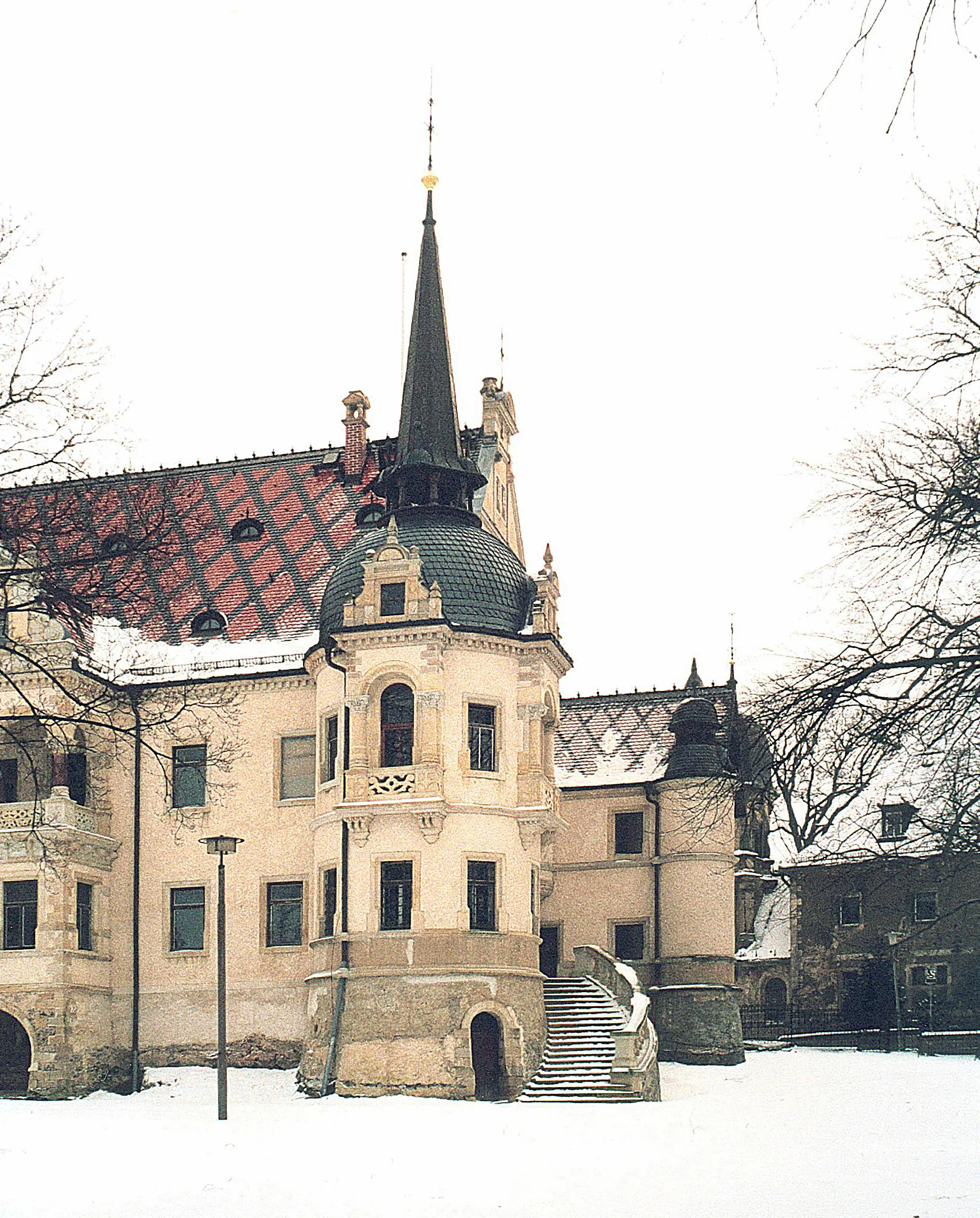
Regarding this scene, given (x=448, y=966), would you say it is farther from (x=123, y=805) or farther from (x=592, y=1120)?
(x=123, y=805)

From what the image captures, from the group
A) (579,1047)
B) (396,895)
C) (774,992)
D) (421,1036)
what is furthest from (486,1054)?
(774,992)

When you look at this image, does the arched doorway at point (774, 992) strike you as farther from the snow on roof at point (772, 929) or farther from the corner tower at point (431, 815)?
the corner tower at point (431, 815)

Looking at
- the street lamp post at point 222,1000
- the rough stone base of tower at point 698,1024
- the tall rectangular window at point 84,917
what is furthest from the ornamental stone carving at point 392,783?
the rough stone base of tower at point 698,1024

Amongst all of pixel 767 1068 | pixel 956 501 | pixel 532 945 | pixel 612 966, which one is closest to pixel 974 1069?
pixel 767 1068

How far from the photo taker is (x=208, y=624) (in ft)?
130

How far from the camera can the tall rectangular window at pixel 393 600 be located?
113ft

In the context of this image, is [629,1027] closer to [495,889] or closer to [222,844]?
[495,889]

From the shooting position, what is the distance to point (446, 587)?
1374 inches

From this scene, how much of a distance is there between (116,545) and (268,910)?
19587 millimetres

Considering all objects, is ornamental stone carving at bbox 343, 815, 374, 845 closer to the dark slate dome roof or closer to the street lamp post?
the dark slate dome roof

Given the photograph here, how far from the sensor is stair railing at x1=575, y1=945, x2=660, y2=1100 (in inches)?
1212

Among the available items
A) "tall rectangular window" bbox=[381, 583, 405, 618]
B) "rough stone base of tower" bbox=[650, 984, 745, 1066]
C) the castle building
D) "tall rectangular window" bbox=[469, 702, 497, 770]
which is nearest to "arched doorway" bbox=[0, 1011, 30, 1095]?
the castle building

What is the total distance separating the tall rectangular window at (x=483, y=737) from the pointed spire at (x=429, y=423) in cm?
528

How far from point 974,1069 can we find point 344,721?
16966 mm
